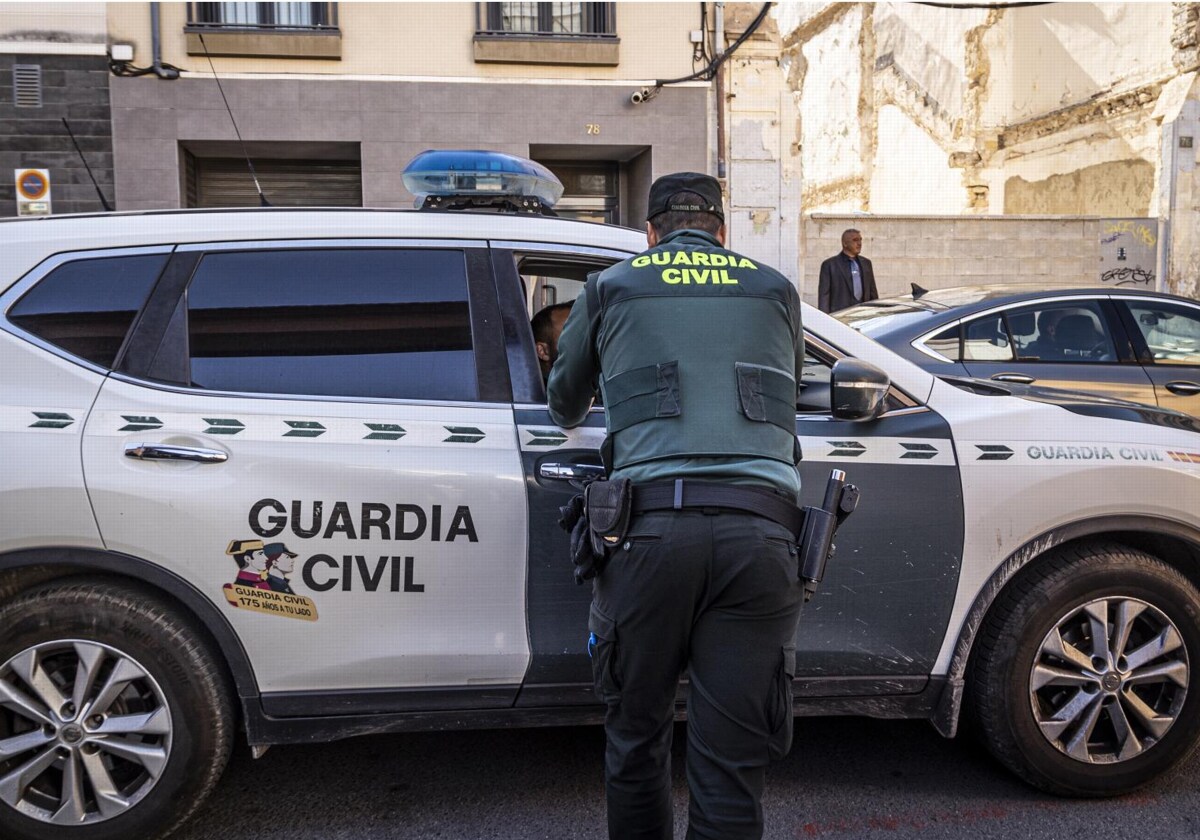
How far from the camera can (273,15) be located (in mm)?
11297

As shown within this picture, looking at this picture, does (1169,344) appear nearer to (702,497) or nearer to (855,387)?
(855,387)

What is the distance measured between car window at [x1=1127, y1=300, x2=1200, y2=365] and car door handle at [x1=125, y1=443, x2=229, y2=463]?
576cm

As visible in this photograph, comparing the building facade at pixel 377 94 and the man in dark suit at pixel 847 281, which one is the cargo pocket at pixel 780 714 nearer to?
the man in dark suit at pixel 847 281

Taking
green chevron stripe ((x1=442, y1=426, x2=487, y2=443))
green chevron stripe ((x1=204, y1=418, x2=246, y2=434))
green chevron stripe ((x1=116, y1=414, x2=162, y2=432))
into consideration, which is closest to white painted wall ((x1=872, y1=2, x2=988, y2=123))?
green chevron stripe ((x1=442, y1=426, x2=487, y2=443))

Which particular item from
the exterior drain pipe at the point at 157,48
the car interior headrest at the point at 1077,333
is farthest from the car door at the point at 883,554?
the exterior drain pipe at the point at 157,48

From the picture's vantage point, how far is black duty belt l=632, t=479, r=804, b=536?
2.34 meters

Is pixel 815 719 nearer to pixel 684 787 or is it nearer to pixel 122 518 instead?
pixel 684 787

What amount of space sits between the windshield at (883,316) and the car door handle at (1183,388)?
1513 millimetres

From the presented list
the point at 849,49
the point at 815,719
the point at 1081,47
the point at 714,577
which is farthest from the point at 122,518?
the point at 849,49

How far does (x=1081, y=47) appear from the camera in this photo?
1805cm

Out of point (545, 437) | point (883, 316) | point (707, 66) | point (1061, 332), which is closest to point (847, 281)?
point (707, 66)

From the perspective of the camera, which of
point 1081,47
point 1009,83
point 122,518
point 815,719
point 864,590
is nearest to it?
point 122,518

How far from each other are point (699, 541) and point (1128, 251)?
14616 millimetres

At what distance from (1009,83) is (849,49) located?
4.39m
